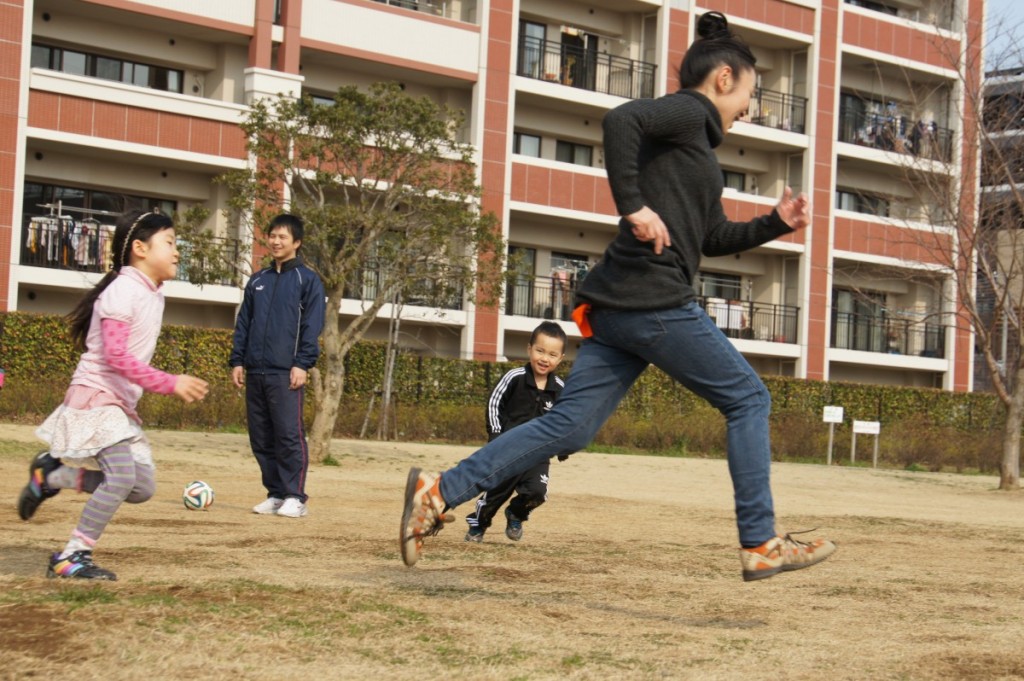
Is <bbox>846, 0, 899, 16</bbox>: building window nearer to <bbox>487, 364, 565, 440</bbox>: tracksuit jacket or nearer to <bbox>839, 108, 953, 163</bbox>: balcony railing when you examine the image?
<bbox>839, 108, 953, 163</bbox>: balcony railing

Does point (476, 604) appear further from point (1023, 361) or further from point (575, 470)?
point (1023, 361)

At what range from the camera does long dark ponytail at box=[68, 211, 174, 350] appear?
17.0 ft

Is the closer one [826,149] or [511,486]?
[511,486]

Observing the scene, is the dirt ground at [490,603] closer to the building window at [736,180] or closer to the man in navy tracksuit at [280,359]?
the man in navy tracksuit at [280,359]

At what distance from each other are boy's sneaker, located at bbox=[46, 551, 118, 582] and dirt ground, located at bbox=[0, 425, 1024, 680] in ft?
0.26

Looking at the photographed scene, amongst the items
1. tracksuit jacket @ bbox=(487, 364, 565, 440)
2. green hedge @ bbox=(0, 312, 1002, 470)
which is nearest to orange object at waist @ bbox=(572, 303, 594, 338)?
tracksuit jacket @ bbox=(487, 364, 565, 440)

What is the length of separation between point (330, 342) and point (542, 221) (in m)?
16.5

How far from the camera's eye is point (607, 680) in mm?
3576

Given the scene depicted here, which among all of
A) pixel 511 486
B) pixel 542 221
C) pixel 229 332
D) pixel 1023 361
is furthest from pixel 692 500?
pixel 542 221

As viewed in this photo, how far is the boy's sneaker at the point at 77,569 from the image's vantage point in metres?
4.77

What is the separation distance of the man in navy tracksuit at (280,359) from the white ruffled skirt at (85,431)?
3.36 meters

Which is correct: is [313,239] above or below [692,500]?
above

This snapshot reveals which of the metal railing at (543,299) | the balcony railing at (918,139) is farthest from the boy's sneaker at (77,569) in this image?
the metal railing at (543,299)

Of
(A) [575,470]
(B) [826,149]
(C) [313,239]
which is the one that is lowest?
(A) [575,470]
